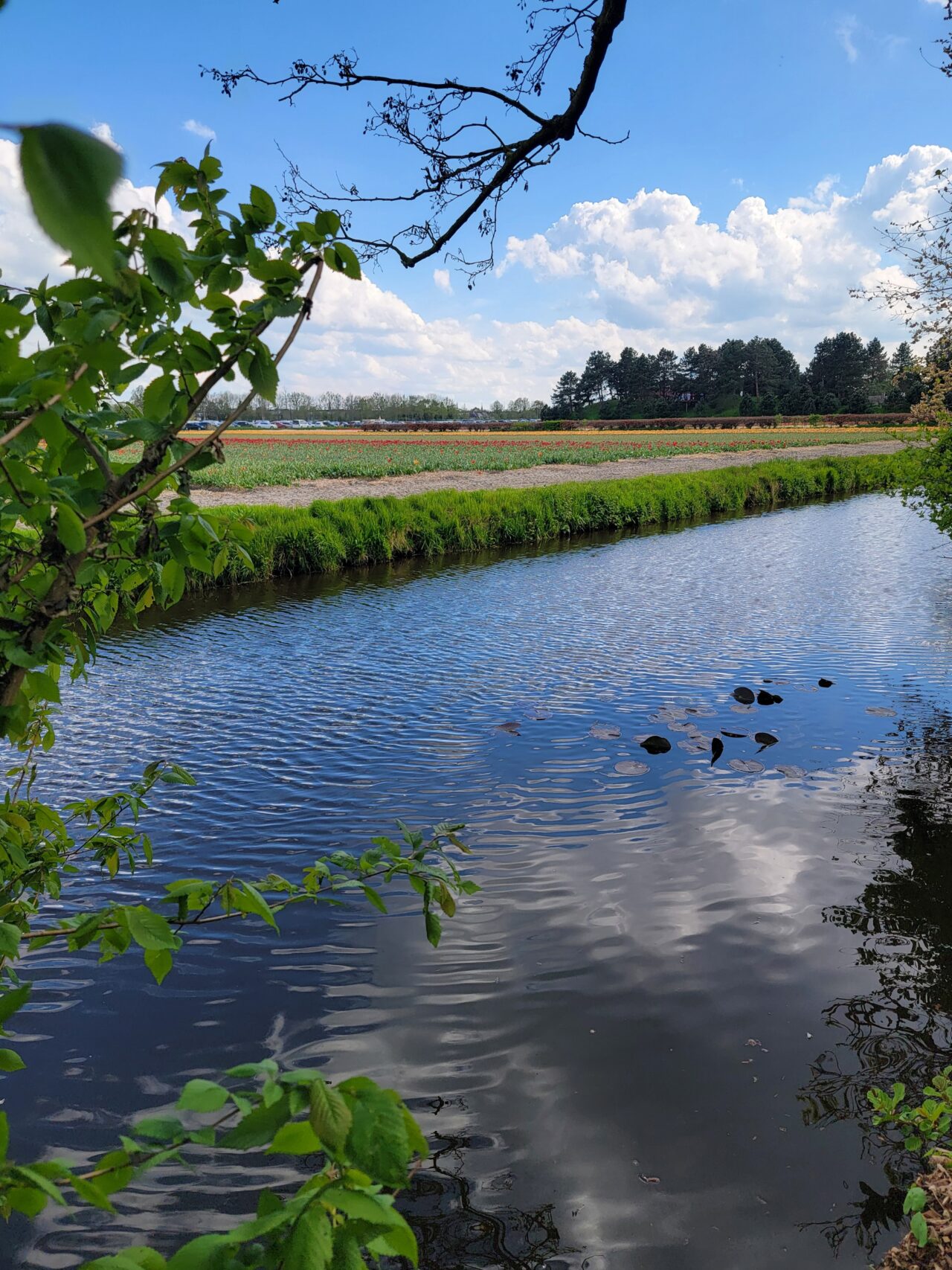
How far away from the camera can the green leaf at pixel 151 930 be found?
4.50ft

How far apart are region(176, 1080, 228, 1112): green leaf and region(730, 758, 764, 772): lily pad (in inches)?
251

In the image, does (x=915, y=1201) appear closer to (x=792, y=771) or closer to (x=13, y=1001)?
(x=13, y=1001)

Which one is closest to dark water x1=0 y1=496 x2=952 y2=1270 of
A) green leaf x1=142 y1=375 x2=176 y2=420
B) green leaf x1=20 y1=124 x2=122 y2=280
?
green leaf x1=142 y1=375 x2=176 y2=420

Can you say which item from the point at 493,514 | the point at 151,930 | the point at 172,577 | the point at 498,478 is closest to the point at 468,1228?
the point at 151,930

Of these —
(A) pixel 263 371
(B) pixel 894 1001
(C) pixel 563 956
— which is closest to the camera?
(A) pixel 263 371

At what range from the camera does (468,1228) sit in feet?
9.18

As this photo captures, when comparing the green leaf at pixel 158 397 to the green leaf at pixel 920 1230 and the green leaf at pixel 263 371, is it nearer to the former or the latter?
the green leaf at pixel 263 371

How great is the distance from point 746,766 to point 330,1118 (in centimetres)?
649

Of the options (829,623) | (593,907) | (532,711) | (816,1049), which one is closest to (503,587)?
(829,623)

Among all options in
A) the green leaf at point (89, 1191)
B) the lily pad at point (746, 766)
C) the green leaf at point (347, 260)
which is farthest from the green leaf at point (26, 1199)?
the lily pad at point (746, 766)

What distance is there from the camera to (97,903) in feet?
16.4

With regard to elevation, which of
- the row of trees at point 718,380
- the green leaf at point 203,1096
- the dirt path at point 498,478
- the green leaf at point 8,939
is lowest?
the green leaf at point 8,939

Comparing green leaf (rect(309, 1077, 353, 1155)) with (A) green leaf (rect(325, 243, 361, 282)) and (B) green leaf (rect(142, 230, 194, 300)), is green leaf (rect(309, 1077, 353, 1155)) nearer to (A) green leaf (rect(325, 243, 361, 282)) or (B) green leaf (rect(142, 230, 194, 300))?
(B) green leaf (rect(142, 230, 194, 300))

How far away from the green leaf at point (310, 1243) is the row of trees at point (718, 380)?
108071 millimetres
